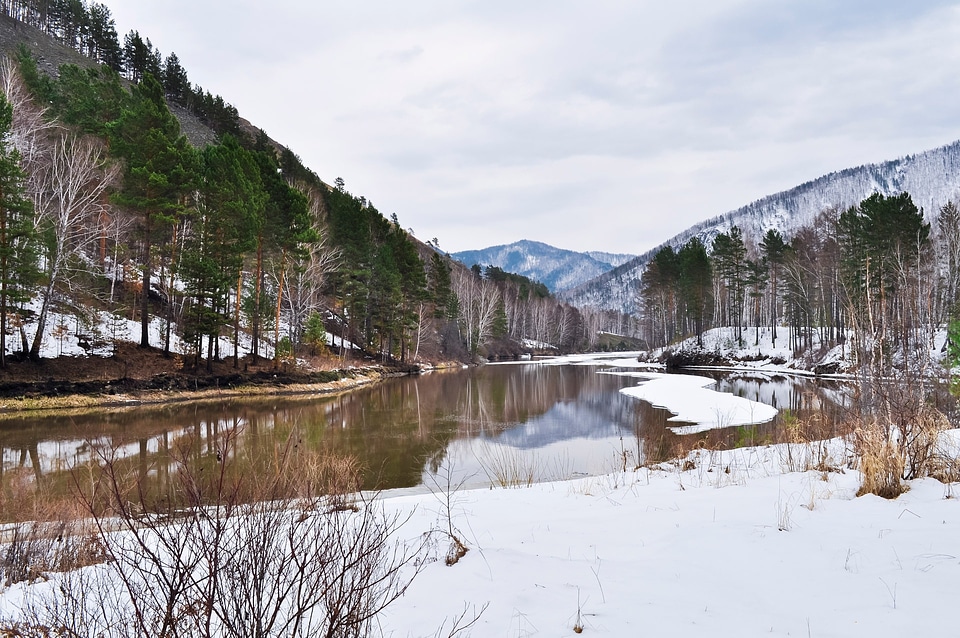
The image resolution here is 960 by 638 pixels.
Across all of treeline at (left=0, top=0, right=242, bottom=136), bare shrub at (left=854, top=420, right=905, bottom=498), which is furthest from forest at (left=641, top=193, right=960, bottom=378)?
treeline at (left=0, top=0, right=242, bottom=136)

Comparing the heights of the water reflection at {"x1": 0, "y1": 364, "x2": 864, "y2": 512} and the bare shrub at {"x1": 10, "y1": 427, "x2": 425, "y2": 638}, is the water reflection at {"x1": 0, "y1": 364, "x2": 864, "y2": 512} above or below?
below

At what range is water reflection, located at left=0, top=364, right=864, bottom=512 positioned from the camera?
1134 cm

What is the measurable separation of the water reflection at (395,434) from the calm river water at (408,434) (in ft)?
0.13

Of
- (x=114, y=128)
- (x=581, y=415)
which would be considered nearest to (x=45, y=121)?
(x=114, y=128)

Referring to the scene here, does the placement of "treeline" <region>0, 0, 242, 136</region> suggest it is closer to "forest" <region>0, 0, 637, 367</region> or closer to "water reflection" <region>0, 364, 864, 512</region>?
"forest" <region>0, 0, 637, 367</region>

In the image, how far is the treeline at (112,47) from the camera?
219ft

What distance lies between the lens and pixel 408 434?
15.9m

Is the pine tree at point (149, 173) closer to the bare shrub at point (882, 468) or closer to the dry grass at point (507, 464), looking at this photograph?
the dry grass at point (507, 464)

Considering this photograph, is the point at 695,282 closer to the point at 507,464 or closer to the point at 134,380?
the point at 507,464

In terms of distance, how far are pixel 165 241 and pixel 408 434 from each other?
20.3 meters

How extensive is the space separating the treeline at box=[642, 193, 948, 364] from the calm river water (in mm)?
11189

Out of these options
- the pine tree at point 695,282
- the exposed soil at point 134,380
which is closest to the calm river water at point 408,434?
the exposed soil at point 134,380

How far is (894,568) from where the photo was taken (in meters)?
3.66

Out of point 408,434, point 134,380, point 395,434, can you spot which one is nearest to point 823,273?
point 408,434
